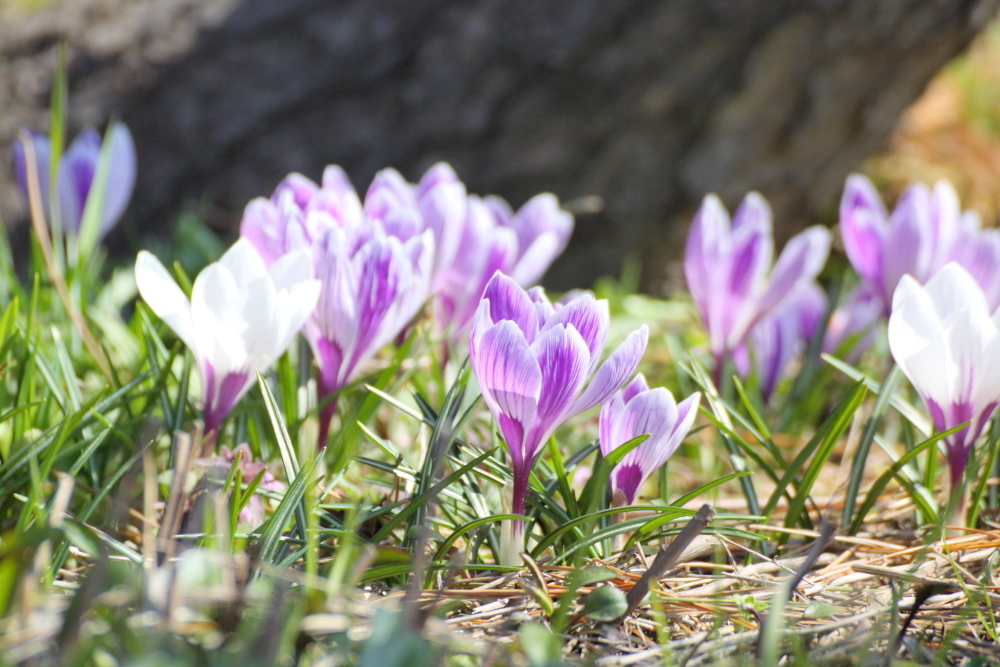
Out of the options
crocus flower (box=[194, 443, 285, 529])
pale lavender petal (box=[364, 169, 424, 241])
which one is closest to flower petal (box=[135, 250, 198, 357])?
crocus flower (box=[194, 443, 285, 529])

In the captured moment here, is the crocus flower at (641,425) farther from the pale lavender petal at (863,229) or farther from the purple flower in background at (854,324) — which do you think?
the purple flower in background at (854,324)

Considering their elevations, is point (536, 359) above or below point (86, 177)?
below

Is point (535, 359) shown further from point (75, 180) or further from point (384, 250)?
point (75, 180)

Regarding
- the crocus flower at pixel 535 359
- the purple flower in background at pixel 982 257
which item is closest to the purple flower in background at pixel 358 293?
the crocus flower at pixel 535 359

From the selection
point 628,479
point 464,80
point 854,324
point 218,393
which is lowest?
point 628,479

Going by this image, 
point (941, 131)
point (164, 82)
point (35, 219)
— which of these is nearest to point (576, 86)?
point (164, 82)

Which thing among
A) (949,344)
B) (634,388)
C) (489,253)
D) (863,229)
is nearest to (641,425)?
(634,388)

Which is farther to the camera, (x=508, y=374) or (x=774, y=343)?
(x=774, y=343)
